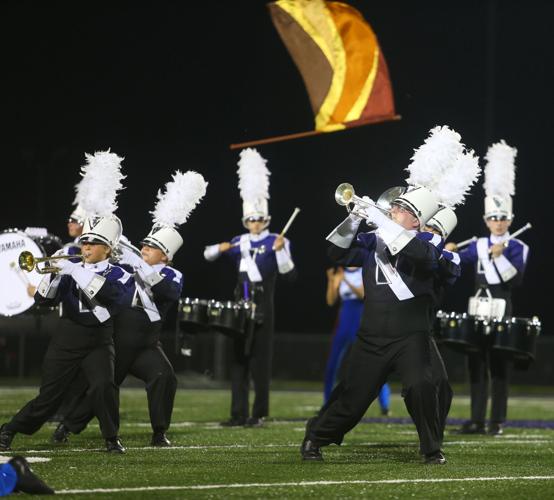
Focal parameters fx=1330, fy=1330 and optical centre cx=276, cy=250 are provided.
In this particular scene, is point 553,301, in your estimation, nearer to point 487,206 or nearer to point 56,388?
point 487,206

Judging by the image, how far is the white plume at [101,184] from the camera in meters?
8.77

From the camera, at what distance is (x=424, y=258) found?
745cm

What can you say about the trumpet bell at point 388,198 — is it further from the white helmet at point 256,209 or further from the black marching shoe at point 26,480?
the white helmet at point 256,209

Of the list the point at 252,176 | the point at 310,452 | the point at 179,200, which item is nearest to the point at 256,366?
the point at 252,176

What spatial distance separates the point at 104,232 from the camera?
838cm

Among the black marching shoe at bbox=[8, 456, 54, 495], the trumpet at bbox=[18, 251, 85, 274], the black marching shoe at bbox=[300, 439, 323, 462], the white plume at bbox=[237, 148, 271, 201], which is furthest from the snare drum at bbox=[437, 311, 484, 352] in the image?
the black marching shoe at bbox=[8, 456, 54, 495]

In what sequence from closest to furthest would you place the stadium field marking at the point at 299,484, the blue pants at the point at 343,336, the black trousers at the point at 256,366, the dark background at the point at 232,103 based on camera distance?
1. the stadium field marking at the point at 299,484
2. the black trousers at the point at 256,366
3. the blue pants at the point at 343,336
4. the dark background at the point at 232,103

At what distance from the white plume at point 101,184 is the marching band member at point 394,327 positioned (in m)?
1.85

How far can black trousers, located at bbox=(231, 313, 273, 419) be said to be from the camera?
11.3 m

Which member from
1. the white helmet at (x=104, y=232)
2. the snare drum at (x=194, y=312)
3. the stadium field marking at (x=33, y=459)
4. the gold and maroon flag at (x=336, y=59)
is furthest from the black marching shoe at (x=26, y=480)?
the gold and maroon flag at (x=336, y=59)

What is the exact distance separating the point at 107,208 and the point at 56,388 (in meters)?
1.30

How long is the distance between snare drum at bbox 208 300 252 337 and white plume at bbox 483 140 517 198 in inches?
89.6

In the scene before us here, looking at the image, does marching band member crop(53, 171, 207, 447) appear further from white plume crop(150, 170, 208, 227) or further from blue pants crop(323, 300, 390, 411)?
→ blue pants crop(323, 300, 390, 411)

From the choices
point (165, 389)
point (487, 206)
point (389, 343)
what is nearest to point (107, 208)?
point (165, 389)
